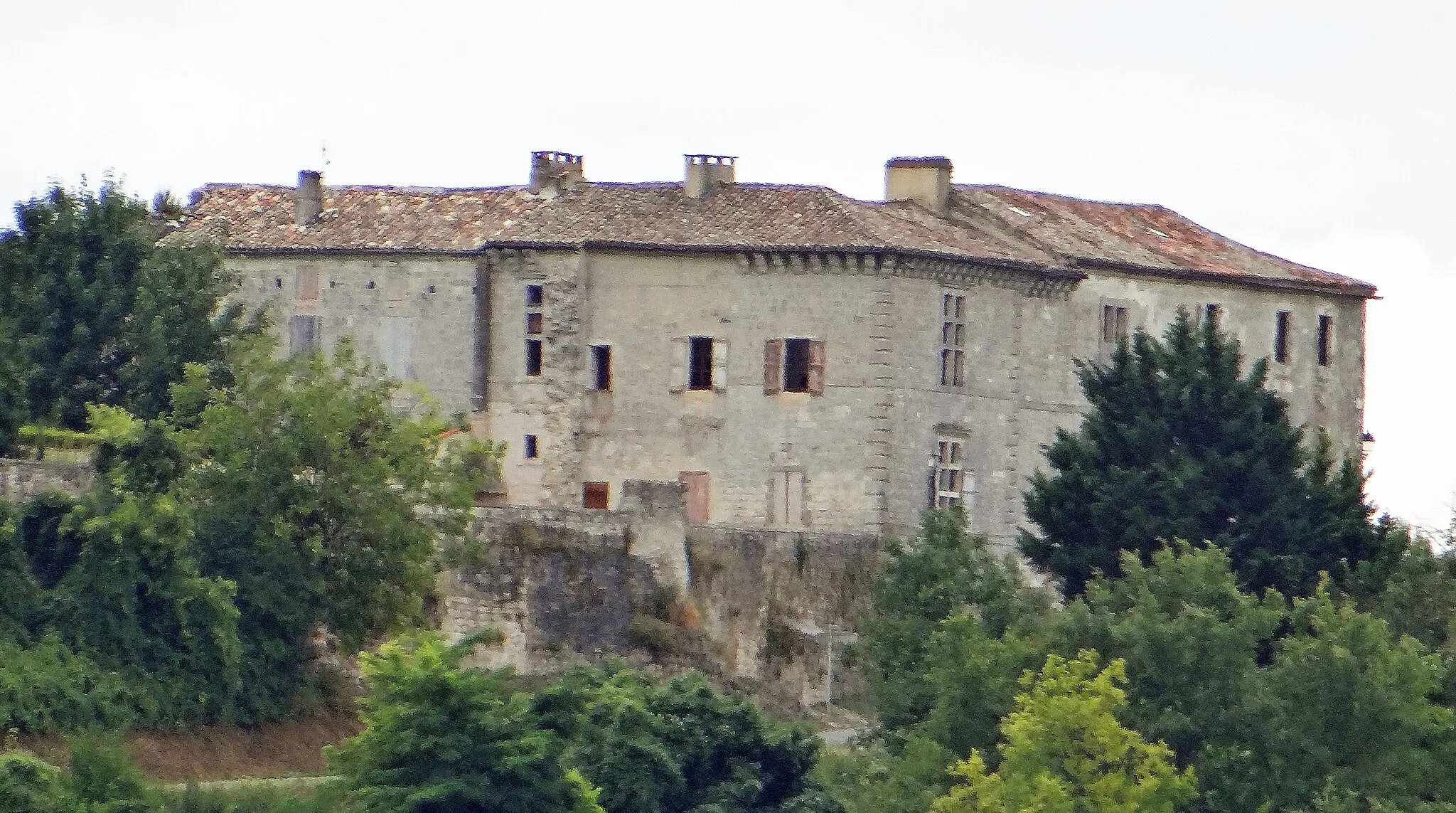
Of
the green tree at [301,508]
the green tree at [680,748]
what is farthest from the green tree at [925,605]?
the green tree at [301,508]

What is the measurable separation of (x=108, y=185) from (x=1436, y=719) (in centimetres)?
2119

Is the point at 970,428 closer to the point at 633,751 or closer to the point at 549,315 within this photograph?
the point at 549,315

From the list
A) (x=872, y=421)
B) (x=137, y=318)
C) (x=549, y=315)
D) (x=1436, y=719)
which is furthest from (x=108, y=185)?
(x=1436, y=719)

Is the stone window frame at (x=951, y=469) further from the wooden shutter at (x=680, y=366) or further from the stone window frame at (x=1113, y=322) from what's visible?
the wooden shutter at (x=680, y=366)

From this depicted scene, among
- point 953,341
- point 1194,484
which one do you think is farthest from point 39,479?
point 953,341

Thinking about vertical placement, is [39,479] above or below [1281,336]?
below

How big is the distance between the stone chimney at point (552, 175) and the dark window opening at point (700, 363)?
160 inches

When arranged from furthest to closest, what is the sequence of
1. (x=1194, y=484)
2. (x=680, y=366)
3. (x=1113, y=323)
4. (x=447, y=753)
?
1. (x=1113, y=323)
2. (x=680, y=366)
3. (x=1194, y=484)
4. (x=447, y=753)

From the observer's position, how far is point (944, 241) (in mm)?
67188

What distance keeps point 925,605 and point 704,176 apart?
43.4 feet

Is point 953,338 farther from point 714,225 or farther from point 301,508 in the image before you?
point 301,508

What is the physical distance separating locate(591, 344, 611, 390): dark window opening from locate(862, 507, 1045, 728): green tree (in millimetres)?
9164

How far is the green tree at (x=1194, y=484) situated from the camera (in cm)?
5925

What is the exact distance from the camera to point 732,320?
219 feet
